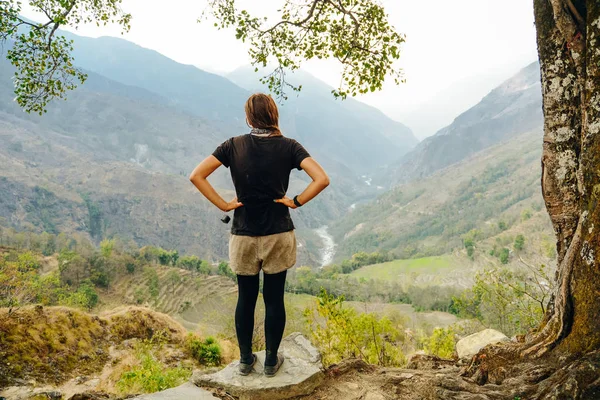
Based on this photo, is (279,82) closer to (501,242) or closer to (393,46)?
(393,46)

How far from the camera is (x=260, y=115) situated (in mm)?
2945

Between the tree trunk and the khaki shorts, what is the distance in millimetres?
1988

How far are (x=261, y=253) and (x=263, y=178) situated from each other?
23.3 inches

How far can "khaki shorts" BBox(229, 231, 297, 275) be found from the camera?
9.64 ft

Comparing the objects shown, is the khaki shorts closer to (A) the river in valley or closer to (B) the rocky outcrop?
(B) the rocky outcrop

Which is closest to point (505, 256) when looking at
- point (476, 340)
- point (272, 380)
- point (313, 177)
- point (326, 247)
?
point (476, 340)

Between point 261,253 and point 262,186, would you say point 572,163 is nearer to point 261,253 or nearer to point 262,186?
point 262,186

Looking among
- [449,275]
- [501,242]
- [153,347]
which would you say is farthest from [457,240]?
[153,347]

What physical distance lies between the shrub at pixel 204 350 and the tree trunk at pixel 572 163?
8808mm

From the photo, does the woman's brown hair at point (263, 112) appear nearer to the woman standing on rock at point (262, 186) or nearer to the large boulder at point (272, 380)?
the woman standing on rock at point (262, 186)

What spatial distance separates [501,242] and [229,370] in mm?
105729

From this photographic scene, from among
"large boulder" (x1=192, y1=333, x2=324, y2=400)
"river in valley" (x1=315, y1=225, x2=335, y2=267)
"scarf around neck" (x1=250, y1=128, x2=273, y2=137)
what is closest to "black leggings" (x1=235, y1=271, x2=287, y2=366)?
"large boulder" (x1=192, y1=333, x2=324, y2=400)

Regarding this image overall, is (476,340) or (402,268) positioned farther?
(402,268)

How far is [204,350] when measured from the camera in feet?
33.6
